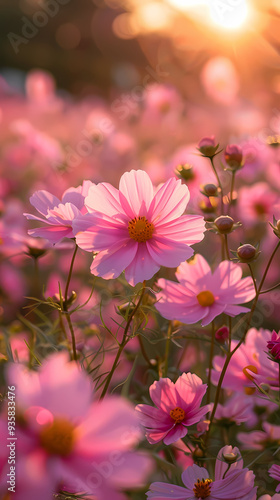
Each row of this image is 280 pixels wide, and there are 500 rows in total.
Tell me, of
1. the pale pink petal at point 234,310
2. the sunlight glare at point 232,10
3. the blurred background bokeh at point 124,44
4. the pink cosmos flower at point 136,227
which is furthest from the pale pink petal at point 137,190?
the blurred background bokeh at point 124,44

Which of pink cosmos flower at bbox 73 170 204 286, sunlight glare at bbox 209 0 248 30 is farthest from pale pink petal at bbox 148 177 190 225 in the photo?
sunlight glare at bbox 209 0 248 30

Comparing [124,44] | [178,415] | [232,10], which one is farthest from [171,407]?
[124,44]

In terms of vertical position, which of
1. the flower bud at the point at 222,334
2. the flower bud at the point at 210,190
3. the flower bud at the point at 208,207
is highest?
the flower bud at the point at 210,190

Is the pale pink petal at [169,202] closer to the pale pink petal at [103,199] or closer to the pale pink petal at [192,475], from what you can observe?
the pale pink petal at [103,199]

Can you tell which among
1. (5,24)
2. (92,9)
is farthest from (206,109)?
(5,24)

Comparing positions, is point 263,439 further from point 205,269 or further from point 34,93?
point 34,93

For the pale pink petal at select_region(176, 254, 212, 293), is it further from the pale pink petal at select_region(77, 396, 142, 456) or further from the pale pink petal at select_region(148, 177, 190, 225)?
the pale pink petal at select_region(77, 396, 142, 456)
